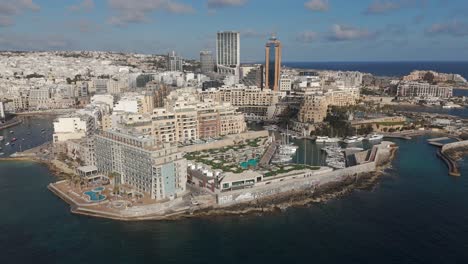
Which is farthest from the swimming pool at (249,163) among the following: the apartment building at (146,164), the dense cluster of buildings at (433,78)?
the dense cluster of buildings at (433,78)

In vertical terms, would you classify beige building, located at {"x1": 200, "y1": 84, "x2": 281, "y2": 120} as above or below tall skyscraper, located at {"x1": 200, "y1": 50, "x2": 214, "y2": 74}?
below

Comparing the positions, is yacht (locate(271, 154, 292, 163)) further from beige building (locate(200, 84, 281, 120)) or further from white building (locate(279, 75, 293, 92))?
white building (locate(279, 75, 293, 92))

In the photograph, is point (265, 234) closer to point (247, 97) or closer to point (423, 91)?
point (247, 97)

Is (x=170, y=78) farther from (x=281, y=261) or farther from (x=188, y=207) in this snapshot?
(x=281, y=261)

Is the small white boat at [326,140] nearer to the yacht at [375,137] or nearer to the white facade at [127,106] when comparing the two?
the yacht at [375,137]

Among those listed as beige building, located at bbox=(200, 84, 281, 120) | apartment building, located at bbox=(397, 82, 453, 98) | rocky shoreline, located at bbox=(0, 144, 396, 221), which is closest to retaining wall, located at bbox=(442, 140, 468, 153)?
rocky shoreline, located at bbox=(0, 144, 396, 221)
